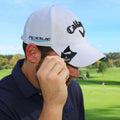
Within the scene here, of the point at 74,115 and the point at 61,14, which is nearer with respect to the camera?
the point at 61,14

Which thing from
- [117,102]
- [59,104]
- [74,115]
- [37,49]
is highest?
[37,49]

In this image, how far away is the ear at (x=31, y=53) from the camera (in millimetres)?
2248

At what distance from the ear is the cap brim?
0.67 ft

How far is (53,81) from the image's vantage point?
186 cm

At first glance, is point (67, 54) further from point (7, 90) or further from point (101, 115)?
point (101, 115)

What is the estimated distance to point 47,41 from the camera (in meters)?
2.32

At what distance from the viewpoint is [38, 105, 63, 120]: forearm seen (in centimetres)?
187

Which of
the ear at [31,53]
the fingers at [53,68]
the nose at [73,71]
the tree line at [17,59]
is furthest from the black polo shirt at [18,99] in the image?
the tree line at [17,59]

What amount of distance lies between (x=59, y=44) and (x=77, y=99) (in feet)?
3.05

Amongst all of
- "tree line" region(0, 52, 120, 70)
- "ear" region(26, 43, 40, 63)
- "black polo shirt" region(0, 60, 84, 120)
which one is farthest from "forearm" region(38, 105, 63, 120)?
"tree line" region(0, 52, 120, 70)

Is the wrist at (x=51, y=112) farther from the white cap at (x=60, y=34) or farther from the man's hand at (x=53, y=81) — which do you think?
the white cap at (x=60, y=34)

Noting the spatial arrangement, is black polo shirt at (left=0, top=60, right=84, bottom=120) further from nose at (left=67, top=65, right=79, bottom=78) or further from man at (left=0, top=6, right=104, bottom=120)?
Result: nose at (left=67, top=65, right=79, bottom=78)

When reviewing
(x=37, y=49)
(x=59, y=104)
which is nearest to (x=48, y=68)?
(x=59, y=104)

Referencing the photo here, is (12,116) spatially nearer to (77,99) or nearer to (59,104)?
(59,104)
